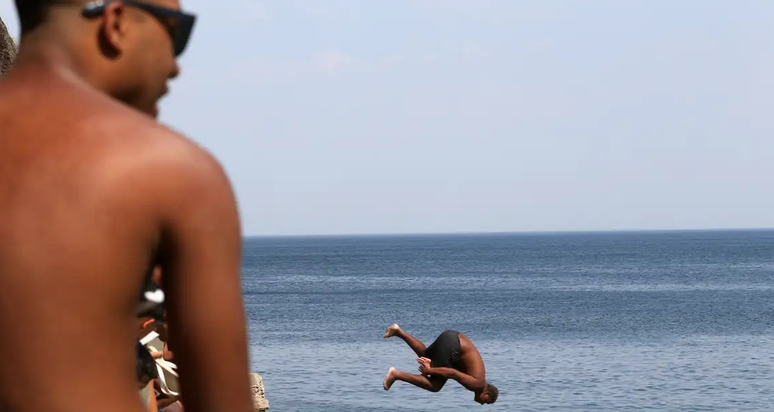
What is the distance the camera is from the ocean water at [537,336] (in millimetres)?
45750

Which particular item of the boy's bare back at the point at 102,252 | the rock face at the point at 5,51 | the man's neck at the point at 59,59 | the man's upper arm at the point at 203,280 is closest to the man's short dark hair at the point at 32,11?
the man's neck at the point at 59,59

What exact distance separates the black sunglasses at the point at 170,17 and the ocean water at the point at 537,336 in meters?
40.3

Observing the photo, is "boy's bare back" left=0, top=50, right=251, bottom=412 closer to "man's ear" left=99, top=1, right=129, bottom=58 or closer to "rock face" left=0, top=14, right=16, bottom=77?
"man's ear" left=99, top=1, right=129, bottom=58

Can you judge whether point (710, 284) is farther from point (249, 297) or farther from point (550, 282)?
point (249, 297)

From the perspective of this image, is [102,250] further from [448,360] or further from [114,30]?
[448,360]

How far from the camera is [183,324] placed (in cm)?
157

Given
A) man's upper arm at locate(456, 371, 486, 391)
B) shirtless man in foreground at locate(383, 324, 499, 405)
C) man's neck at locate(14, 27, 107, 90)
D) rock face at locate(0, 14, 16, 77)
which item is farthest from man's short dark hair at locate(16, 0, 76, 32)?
shirtless man in foreground at locate(383, 324, 499, 405)

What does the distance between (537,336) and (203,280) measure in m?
69.2

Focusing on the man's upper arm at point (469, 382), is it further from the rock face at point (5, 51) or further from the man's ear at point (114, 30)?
the man's ear at point (114, 30)

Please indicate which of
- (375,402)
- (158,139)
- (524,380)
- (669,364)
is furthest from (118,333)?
(669,364)

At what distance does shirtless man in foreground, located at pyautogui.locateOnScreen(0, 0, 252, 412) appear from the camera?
1.50m

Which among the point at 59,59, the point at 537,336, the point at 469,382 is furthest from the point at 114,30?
the point at 537,336

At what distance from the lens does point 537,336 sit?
69500mm

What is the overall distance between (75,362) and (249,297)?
10707cm
